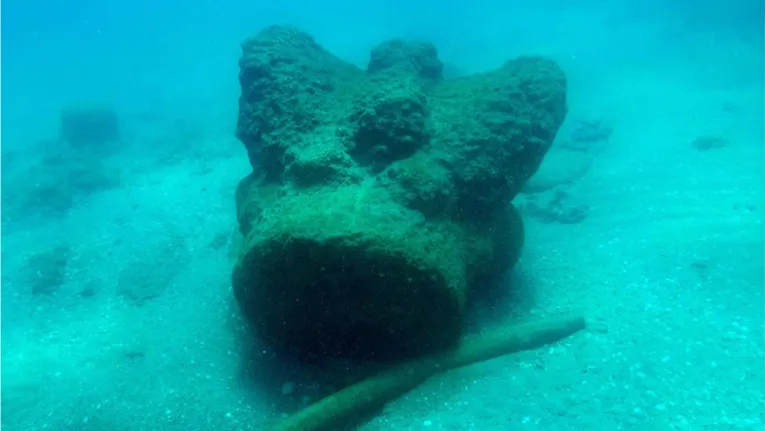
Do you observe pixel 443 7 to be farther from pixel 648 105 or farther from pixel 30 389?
pixel 30 389

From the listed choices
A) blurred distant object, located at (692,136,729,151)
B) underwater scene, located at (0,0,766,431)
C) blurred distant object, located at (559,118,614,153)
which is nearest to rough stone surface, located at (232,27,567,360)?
underwater scene, located at (0,0,766,431)

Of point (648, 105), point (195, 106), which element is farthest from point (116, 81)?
point (648, 105)

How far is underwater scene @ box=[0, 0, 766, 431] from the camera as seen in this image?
6.41 meters

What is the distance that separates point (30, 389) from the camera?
26.2ft

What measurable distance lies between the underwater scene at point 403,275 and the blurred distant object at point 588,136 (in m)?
0.33

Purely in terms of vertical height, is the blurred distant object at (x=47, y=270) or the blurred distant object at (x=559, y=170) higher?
the blurred distant object at (x=559, y=170)

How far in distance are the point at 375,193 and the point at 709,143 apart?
12890mm

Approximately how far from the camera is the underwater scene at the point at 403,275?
252 inches

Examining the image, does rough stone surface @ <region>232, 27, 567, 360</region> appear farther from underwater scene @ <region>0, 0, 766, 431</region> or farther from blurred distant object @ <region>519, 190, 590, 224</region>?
blurred distant object @ <region>519, 190, 590, 224</region>

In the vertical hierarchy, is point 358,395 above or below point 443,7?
below

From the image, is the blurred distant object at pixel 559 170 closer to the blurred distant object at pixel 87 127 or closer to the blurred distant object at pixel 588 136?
the blurred distant object at pixel 588 136

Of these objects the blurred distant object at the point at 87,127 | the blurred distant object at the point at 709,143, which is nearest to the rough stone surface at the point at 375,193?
the blurred distant object at the point at 709,143

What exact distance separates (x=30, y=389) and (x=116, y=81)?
4560 centimetres

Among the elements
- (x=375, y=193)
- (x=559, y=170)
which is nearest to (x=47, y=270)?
(x=375, y=193)
